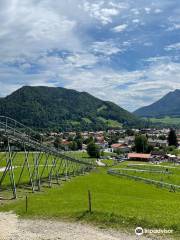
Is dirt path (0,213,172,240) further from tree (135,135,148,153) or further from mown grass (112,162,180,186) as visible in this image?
tree (135,135,148,153)

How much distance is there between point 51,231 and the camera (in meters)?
20.7

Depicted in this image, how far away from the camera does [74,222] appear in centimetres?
Result: 2239

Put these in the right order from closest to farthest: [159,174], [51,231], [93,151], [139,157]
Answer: [51,231], [159,174], [139,157], [93,151]

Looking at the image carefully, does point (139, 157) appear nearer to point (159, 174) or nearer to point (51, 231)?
point (159, 174)

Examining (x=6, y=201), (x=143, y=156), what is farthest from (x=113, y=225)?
(x=143, y=156)

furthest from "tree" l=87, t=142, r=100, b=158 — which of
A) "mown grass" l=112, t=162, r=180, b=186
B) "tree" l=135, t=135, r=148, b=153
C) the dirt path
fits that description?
the dirt path

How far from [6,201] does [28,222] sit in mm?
12985

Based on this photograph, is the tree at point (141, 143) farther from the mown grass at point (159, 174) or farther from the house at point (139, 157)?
the mown grass at point (159, 174)

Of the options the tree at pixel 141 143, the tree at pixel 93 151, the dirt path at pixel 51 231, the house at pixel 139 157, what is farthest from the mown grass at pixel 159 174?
the tree at pixel 141 143

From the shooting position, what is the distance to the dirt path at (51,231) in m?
18.9

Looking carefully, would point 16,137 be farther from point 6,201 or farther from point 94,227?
point 94,227

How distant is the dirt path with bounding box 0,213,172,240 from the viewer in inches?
746

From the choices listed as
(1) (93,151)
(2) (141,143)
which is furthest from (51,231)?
(2) (141,143)

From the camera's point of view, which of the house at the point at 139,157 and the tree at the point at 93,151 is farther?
the tree at the point at 93,151
